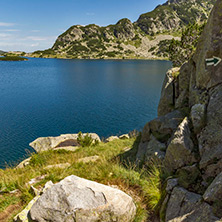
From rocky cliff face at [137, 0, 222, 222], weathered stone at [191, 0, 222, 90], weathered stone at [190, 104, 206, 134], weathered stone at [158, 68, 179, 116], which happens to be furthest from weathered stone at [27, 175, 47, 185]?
weathered stone at [158, 68, 179, 116]

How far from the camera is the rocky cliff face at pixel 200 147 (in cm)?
515

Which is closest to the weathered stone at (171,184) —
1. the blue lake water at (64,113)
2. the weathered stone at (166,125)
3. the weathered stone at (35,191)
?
the weathered stone at (166,125)

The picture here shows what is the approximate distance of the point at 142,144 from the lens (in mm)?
14336

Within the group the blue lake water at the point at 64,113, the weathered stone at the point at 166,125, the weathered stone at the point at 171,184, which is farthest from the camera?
the blue lake water at the point at 64,113

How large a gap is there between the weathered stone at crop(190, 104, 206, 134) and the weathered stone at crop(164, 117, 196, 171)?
0.43 meters

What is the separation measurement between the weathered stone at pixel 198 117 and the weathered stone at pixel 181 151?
0.43m

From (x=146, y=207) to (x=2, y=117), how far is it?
4202 cm

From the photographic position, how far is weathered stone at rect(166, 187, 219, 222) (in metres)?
4.74

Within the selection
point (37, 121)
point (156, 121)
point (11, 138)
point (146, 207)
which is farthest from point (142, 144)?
point (37, 121)

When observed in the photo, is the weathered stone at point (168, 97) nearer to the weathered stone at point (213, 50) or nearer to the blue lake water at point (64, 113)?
the weathered stone at point (213, 50)

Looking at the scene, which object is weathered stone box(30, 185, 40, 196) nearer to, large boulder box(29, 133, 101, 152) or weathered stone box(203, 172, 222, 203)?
weathered stone box(203, 172, 222, 203)

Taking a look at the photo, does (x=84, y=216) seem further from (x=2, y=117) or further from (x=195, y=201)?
(x=2, y=117)

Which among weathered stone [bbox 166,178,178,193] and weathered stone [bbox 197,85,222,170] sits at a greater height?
weathered stone [bbox 197,85,222,170]

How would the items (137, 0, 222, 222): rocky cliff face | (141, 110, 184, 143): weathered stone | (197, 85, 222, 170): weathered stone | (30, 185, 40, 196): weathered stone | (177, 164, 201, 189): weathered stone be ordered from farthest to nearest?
(141, 110, 184, 143): weathered stone → (30, 185, 40, 196): weathered stone → (197, 85, 222, 170): weathered stone → (177, 164, 201, 189): weathered stone → (137, 0, 222, 222): rocky cliff face
